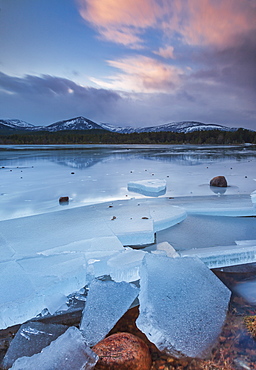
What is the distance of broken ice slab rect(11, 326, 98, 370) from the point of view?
3.90ft

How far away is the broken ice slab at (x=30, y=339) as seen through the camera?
1310 millimetres

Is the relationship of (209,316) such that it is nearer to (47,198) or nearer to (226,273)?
(226,273)

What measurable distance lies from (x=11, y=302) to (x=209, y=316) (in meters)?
1.27

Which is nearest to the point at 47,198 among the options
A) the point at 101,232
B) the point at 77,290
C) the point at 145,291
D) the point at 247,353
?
the point at 101,232

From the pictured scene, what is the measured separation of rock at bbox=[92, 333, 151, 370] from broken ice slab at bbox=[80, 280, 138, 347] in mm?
120

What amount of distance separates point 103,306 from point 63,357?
1.49 ft

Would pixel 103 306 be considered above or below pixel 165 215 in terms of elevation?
below

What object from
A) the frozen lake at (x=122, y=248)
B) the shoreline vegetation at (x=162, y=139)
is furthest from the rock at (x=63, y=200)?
the shoreline vegetation at (x=162, y=139)

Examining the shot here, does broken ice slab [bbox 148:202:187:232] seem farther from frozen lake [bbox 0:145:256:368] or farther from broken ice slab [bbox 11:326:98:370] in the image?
broken ice slab [bbox 11:326:98:370]

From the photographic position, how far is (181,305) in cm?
162

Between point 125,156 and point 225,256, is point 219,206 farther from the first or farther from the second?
point 125,156

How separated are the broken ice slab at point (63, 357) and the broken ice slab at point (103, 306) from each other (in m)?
0.11

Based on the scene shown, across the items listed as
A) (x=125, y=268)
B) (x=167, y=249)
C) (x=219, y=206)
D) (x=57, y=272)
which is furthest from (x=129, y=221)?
(x=219, y=206)

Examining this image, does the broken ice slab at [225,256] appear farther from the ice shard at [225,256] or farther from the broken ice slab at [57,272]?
the broken ice slab at [57,272]
